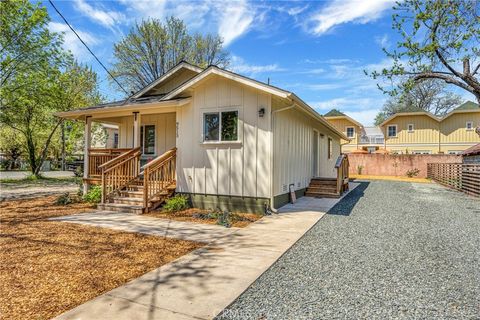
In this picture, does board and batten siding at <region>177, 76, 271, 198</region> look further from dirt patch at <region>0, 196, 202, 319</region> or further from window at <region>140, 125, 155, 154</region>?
dirt patch at <region>0, 196, 202, 319</region>

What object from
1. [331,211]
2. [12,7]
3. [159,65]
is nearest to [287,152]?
[331,211]

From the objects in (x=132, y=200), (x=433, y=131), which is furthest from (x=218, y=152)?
(x=433, y=131)

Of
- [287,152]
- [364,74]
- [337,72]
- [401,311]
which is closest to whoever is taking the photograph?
[401,311]

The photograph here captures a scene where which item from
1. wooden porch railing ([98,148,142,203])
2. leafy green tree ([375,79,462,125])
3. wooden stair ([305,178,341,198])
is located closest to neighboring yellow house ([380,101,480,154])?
leafy green tree ([375,79,462,125])

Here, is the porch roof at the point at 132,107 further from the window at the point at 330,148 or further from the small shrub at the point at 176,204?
the window at the point at 330,148

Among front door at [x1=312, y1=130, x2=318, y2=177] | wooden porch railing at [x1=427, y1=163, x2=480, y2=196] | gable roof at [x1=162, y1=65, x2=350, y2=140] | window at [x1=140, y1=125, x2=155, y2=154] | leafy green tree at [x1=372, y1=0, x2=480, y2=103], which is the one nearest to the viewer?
gable roof at [x1=162, y1=65, x2=350, y2=140]

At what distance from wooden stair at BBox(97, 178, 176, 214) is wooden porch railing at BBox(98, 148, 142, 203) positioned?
184 millimetres

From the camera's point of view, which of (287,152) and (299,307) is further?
(287,152)

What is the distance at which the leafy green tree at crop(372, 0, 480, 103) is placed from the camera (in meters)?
11.1

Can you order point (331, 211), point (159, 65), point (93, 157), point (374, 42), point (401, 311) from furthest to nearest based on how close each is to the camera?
point (159, 65) < point (374, 42) < point (93, 157) < point (331, 211) < point (401, 311)

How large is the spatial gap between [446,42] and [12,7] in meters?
20.6

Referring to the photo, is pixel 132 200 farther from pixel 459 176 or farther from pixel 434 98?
pixel 434 98

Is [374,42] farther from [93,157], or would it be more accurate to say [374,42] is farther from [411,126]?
[411,126]

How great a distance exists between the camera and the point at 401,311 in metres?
2.68
